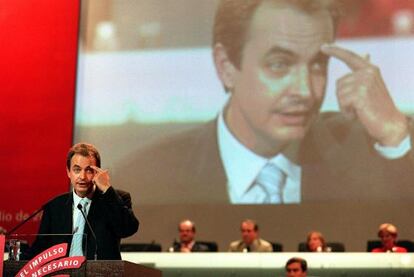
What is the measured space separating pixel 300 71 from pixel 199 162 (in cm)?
136

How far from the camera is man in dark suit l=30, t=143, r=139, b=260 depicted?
2400 millimetres

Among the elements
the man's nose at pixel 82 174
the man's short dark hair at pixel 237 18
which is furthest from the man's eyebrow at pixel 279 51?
the man's nose at pixel 82 174

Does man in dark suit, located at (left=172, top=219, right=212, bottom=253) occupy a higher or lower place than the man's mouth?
lower

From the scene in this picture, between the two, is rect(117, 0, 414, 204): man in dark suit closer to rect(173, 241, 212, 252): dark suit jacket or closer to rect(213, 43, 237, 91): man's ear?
rect(213, 43, 237, 91): man's ear

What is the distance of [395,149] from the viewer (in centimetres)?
695

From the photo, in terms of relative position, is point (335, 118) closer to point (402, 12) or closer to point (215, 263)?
point (402, 12)

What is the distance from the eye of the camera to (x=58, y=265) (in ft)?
6.90

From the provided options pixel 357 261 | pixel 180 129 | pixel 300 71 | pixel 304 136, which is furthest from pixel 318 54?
pixel 357 261

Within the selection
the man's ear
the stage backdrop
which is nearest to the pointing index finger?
→ the man's ear

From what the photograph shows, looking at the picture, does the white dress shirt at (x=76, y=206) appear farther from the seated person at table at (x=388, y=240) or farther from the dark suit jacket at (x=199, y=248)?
the seated person at table at (x=388, y=240)

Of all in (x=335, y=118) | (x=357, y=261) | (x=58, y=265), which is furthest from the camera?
(x=335, y=118)

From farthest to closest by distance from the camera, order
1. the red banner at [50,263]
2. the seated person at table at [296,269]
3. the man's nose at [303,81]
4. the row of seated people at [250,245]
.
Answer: the man's nose at [303,81], the row of seated people at [250,245], the seated person at table at [296,269], the red banner at [50,263]

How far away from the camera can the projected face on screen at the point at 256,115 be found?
7.02m

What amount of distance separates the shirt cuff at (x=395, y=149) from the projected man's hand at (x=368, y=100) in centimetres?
3
